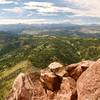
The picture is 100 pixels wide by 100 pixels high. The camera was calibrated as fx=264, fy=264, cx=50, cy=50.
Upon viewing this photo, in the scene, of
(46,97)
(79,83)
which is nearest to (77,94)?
(79,83)

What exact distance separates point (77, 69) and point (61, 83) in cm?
372

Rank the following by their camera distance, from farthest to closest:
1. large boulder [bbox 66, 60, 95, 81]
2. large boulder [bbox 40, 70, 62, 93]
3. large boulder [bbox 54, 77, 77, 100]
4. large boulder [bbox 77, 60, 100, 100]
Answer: large boulder [bbox 40, 70, 62, 93] → large boulder [bbox 66, 60, 95, 81] → large boulder [bbox 54, 77, 77, 100] → large boulder [bbox 77, 60, 100, 100]

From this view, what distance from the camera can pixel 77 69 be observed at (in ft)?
149

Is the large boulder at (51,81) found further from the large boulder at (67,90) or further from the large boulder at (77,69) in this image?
the large boulder at (77,69)

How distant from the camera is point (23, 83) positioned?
49.6 metres

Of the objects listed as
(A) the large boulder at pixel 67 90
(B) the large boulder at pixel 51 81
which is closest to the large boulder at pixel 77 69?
(A) the large boulder at pixel 67 90

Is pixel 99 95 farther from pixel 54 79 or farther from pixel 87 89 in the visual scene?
pixel 54 79

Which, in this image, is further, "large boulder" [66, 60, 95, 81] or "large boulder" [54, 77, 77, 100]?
"large boulder" [66, 60, 95, 81]

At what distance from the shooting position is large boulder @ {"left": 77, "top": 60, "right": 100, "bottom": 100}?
34628 millimetres

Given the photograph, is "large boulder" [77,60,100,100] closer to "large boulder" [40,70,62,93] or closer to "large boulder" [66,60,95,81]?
"large boulder" [66,60,95,81]

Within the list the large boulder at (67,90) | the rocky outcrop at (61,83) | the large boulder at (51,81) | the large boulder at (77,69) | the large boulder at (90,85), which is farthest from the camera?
the large boulder at (51,81)

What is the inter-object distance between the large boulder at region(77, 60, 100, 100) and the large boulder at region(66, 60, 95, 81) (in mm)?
4589

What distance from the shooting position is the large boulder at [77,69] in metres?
43.9

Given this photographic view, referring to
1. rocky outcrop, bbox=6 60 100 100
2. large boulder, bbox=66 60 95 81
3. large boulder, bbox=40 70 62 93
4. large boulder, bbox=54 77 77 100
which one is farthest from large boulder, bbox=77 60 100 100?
large boulder, bbox=40 70 62 93
